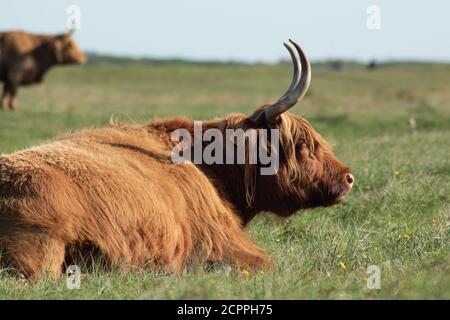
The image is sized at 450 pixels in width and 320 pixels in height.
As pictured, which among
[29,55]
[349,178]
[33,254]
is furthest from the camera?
[29,55]

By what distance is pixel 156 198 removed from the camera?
6020mm

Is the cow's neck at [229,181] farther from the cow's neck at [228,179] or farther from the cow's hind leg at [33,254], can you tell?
the cow's hind leg at [33,254]

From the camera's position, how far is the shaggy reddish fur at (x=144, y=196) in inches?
218

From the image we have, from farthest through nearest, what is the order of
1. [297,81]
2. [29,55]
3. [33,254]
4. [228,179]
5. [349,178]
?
[29,55]
[349,178]
[228,179]
[297,81]
[33,254]

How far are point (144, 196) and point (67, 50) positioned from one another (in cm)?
2525

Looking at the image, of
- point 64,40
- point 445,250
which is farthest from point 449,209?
point 64,40

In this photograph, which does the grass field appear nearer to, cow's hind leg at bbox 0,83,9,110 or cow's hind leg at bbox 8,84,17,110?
cow's hind leg at bbox 8,84,17,110

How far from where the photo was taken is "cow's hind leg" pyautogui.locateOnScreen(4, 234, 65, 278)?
5426 millimetres

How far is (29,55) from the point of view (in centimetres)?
2841

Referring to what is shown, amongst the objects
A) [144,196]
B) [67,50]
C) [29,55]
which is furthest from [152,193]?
[67,50]

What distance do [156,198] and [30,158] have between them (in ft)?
3.01

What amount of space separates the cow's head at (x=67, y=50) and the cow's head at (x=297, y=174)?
24.0 m

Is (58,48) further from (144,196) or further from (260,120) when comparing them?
(144,196)

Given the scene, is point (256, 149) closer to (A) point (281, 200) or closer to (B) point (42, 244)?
(A) point (281, 200)
